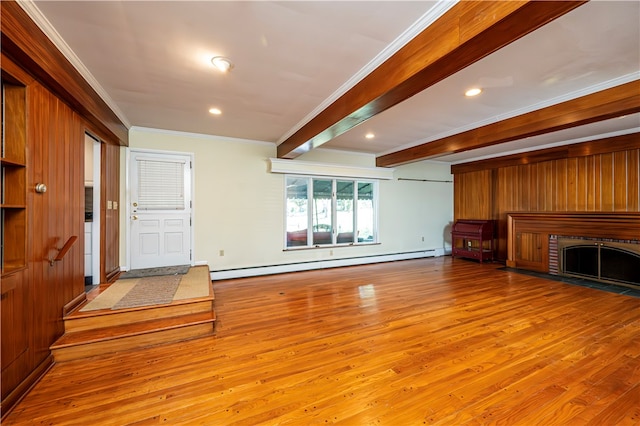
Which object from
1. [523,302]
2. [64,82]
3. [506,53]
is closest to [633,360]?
[523,302]

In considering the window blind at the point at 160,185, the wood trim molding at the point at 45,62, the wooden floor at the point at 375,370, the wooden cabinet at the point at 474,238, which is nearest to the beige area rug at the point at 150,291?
the wooden floor at the point at 375,370

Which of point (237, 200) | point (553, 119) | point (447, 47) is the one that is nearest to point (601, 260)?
point (553, 119)

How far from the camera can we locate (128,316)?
2.65m

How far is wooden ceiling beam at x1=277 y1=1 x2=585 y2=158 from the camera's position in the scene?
1396mm

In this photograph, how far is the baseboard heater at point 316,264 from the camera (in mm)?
4821

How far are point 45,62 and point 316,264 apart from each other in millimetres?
4726

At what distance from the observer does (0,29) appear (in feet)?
4.94

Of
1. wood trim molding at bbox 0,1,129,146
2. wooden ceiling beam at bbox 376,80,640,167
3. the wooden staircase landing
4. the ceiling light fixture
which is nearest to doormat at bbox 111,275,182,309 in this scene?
the wooden staircase landing

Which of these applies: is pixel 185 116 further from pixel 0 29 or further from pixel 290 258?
pixel 290 258

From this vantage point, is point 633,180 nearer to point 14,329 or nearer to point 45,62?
point 45,62

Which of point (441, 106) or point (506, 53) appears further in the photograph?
point (441, 106)

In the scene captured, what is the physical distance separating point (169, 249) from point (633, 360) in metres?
5.66

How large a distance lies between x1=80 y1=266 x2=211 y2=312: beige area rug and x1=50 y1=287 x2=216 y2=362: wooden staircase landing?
9cm

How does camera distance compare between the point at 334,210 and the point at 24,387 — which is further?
A: the point at 334,210
